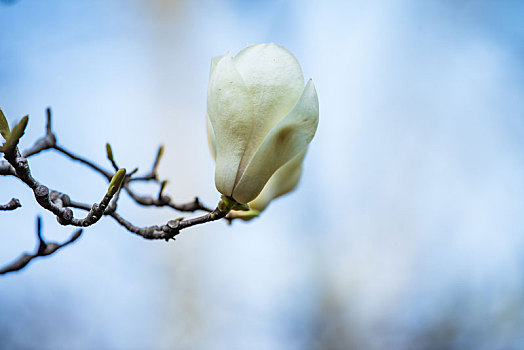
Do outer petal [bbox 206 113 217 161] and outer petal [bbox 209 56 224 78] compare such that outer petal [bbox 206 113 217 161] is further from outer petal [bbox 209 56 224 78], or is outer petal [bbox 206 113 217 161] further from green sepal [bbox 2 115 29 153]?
green sepal [bbox 2 115 29 153]

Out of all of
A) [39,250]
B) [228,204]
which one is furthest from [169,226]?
[39,250]

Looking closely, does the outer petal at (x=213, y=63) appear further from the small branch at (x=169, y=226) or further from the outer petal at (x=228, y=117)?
the small branch at (x=169, y=226)

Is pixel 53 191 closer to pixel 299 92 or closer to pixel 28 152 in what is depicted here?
pixel 28 152

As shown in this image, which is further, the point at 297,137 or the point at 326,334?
the point at 326,334

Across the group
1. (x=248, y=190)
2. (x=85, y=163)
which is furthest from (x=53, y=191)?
(x=248, y=190)

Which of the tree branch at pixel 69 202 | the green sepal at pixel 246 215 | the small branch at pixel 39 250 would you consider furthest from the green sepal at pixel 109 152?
the green sepal at pixel 246 215
